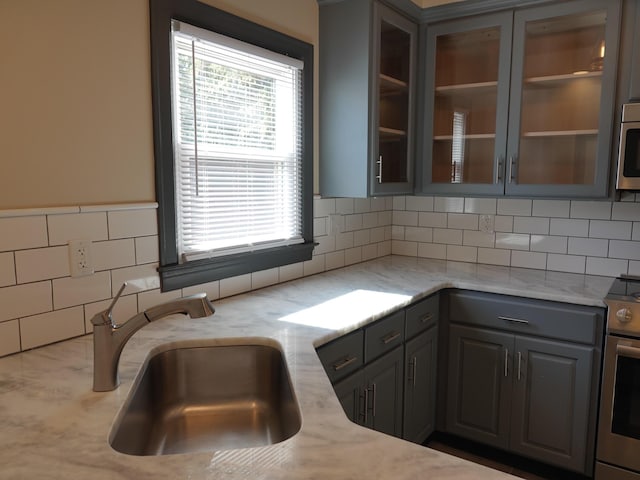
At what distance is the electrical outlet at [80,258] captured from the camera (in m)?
1.50

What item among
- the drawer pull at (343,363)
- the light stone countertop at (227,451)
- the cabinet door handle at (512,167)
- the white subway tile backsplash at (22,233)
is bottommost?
the drawer pull at (343,363)

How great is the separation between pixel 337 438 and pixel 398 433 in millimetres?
1379

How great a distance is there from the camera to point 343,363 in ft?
5.71

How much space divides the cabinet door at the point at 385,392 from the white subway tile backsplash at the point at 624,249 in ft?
4.37

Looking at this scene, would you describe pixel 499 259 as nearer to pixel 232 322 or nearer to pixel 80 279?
pixel 232 322

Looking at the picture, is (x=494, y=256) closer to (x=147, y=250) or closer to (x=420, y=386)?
(x=420, y=386)

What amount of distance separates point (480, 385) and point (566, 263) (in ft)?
2.86

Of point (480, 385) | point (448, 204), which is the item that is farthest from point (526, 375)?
point (448, 204)

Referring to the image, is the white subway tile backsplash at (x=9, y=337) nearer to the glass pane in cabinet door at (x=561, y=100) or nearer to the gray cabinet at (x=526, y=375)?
the gray cabinet at (x=526, y=375)

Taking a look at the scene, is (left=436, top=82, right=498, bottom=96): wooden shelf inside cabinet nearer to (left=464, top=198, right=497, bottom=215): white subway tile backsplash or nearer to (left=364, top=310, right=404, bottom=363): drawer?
(left=464, top=198, right=497, bottom=215): white subway tile backsplash

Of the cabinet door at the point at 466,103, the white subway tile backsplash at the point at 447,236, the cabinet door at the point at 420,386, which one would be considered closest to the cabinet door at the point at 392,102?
the cabinet door at the point at 466,103

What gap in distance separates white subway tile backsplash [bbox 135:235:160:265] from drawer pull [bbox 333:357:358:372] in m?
0.75

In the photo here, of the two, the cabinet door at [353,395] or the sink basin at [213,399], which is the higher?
the sink basin at [213,399]

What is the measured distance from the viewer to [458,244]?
3.02 metres
